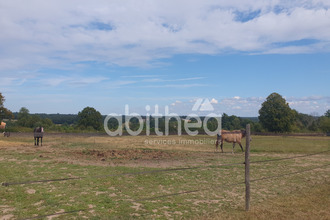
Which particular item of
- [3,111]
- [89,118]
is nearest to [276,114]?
[89,118]

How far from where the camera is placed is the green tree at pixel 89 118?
5506cm

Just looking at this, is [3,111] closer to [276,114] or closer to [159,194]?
[159,194]

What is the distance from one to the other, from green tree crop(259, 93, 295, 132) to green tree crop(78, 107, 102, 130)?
3384 cm

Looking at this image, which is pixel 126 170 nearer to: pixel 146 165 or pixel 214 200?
pixel 146 165

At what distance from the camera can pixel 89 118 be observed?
55.0 meters

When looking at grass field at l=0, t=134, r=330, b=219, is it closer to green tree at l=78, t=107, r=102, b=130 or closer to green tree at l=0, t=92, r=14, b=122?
green tree at l=0, t=92, r=14, b=122

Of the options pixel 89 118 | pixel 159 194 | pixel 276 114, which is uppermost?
pixel 276 114

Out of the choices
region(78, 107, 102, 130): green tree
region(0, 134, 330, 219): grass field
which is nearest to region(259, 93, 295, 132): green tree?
region(78, 107, 102, 130): green tree

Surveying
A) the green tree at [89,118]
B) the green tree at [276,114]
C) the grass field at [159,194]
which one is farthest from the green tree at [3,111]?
the green tree at [276,114]

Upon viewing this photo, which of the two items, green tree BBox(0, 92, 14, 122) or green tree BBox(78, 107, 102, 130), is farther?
green tree BBox(78, 107, 102, 130)

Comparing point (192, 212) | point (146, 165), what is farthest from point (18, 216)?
point (146, 165)

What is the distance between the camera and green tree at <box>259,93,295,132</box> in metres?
49.1

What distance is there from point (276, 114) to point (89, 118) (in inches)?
1479

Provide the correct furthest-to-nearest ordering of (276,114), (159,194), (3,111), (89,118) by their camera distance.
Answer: (89,118)
(276,114)
(3,111)
(159,194)
